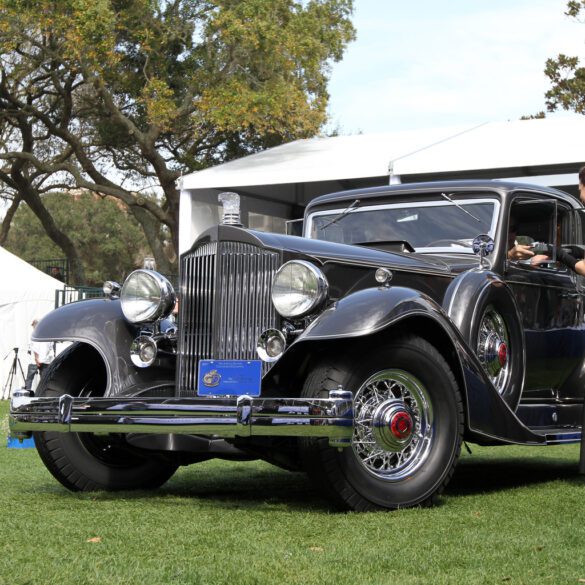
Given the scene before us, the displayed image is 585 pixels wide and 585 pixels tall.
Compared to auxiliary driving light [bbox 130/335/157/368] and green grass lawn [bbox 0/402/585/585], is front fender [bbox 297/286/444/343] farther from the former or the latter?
auxiliary driving light [bbox 130/335/157/368]

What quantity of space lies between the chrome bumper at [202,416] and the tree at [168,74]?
1690 centimetres

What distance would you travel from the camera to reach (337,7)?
2550 cm

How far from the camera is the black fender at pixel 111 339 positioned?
5.58 metres

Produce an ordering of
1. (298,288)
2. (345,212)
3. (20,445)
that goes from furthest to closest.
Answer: (20,445) → (345,212) → (298,288)

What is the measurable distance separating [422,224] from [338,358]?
206 centimetres

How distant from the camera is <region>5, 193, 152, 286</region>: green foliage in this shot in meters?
49.0

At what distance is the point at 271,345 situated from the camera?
16.6 feet

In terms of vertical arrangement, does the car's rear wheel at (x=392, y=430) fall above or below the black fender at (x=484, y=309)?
below

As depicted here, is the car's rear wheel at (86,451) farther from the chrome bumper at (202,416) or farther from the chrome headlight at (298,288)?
the chrome headlight at (298,288)

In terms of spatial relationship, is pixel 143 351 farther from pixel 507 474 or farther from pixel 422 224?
pixel 507 474

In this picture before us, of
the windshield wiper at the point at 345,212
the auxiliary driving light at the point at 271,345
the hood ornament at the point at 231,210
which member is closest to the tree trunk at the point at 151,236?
the windshield wiper at the point at 345,212

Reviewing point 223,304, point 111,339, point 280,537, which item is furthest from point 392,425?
point 111,339

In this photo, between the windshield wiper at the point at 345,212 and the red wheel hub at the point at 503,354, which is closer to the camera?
the red wheel hub at the point at 503,354

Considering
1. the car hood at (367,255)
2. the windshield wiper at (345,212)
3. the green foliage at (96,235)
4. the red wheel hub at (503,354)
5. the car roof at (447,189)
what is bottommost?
the red wheel hub at (503,354)
